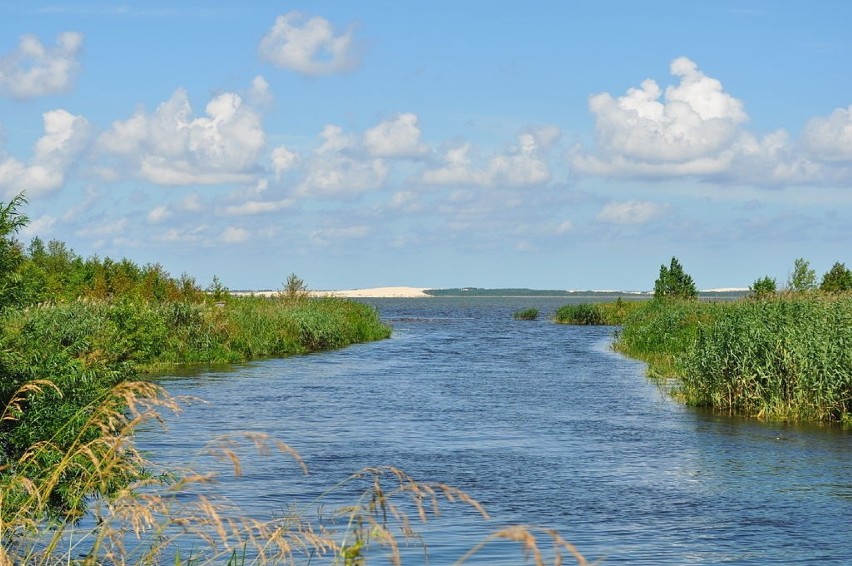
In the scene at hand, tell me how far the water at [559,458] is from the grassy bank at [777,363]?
859 millimetres

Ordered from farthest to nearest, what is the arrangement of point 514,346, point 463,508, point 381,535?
1. point 514,346
2. point 463,508
3. point 381,535

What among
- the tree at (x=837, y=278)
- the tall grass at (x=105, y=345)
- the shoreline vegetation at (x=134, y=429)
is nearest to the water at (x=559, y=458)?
the shoreline vegetation at (x=134, y=429)

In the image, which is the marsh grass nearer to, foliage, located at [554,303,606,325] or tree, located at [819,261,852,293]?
tree, located at [819,261,852,293]

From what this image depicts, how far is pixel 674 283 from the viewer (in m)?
71.6

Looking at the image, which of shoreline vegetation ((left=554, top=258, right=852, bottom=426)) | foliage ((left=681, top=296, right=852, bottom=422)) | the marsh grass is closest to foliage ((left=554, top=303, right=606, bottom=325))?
shoreline vegetation ((left=554, top=258, right=852, bottom=426))

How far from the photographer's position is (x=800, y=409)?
2361 centimetres

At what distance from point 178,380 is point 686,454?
19.7 metres

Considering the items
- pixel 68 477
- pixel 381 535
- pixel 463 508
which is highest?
pixel 381 535

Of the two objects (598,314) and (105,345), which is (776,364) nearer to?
(105,345)

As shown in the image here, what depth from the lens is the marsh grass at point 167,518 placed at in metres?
5.59

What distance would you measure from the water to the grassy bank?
86 centimetres

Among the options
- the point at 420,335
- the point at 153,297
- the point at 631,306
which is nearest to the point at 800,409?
the point at 153,297

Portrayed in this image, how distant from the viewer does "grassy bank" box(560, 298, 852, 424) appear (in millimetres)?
22812

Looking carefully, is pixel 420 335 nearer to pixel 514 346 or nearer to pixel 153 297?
pixel 514 346
